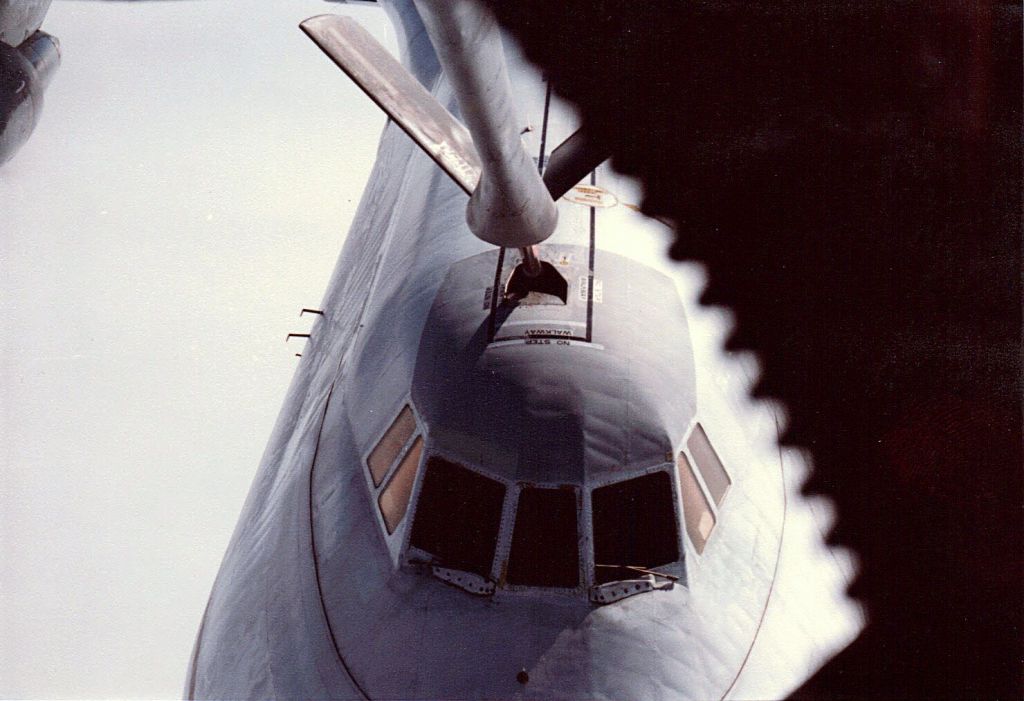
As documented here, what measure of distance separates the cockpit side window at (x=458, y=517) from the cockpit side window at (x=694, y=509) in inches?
46.1

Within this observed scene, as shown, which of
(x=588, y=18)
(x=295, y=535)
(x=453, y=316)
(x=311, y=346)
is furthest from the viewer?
(x=311, y=346)

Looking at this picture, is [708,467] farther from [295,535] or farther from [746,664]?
[295,535]

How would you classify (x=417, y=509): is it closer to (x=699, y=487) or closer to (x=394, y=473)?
(x=394, y=473)

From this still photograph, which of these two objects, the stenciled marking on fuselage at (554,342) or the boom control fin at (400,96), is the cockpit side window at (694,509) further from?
the boom control fin at (400,96)

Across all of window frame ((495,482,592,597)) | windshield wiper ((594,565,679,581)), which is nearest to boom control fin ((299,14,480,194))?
window frame ((495,482,592,597))

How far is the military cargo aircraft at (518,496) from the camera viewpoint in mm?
5840

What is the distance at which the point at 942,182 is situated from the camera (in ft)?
46.7

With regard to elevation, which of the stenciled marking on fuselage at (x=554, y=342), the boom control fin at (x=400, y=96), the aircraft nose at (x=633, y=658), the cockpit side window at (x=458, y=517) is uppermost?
the boom control fin at (x=400, y=96)

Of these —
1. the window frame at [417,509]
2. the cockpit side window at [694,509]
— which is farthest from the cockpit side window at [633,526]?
the window frame at [417,509]

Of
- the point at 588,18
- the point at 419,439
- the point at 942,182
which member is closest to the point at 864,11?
the point at 588,18

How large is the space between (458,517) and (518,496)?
43 cm

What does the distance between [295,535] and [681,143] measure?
491cm

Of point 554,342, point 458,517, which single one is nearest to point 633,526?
point 458,517

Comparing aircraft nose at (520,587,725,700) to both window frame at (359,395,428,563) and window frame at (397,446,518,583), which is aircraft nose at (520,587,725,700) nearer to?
window frame at (397,446,518,583)
